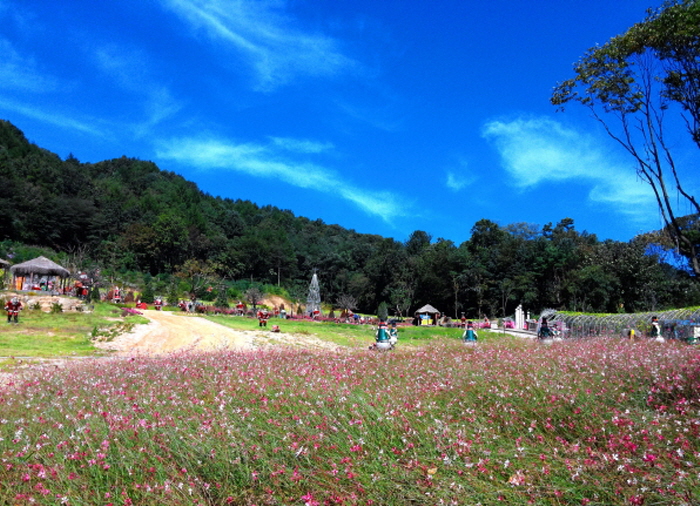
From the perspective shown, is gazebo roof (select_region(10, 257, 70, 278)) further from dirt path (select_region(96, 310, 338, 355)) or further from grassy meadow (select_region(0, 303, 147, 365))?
dirt path (select_region(96, 310, 338, 355))

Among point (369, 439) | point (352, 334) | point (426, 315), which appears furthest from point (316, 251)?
point (369, 439)

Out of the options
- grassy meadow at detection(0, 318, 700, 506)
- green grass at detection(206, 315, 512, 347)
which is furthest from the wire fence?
grassy meadow at detection(0, 318, 700, 506)

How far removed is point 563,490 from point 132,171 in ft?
351

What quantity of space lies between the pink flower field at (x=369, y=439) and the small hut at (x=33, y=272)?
31196 millimetres

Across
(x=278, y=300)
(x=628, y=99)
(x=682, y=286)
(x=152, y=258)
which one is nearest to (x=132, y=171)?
(x=152, y=258)

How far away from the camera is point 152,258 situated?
65250mm

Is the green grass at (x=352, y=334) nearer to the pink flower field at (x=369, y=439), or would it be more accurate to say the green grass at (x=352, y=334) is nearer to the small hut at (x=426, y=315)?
the pink flower field at (x=369, y=439)

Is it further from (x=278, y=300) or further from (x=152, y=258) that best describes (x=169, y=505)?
(x=152, y=258)

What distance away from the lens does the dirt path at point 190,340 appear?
1434 cm

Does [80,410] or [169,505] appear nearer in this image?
[169,505]

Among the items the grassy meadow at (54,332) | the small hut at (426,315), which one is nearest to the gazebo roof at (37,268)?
the grassy meadow at (54,332)

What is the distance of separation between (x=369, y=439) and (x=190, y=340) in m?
13.7

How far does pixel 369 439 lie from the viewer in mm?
3842

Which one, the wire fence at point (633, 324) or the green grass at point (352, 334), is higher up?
the wire fence at point (633, 324)
